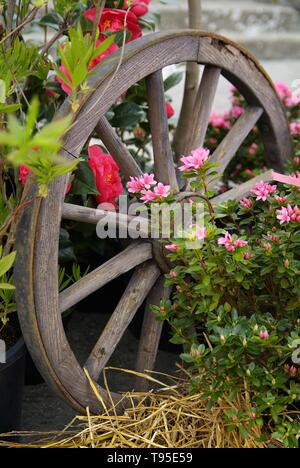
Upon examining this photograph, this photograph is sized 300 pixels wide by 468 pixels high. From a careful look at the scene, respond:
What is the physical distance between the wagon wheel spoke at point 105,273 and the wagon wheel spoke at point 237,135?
13.0 inches

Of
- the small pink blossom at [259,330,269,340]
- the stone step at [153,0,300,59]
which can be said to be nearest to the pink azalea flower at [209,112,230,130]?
the small pink blossom at [259,330,269,340]

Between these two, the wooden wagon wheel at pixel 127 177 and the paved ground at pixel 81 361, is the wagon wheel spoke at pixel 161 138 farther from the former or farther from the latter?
the paved ground at pixel 81 361

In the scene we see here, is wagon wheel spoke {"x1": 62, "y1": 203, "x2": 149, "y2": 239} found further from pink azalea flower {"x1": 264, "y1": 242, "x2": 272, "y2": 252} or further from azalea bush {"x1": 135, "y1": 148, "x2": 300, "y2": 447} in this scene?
pink azalea flower {"x1": 264, "y1": 242, "x2": 272, "y2": 252}

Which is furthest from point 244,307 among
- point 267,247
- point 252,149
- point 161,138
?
point 252,149

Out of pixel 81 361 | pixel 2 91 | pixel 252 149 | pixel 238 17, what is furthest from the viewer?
pixel 238 17

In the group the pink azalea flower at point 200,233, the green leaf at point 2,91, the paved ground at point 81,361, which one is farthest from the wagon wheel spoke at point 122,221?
the paved ground at point 81,361

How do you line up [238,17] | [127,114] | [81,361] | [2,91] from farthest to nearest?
[238,17] → [81,361] → [127,114] → [2,91]

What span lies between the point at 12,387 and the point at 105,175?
470 mm

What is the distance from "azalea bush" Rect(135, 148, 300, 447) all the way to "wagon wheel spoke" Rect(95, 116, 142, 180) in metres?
0.10

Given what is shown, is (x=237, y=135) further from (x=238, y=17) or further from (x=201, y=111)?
(x=238, y=17)

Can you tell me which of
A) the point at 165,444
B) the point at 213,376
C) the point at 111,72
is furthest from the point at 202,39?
the point at 165,444

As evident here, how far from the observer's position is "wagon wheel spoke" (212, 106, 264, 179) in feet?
5.82

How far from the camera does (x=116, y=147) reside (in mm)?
1565
